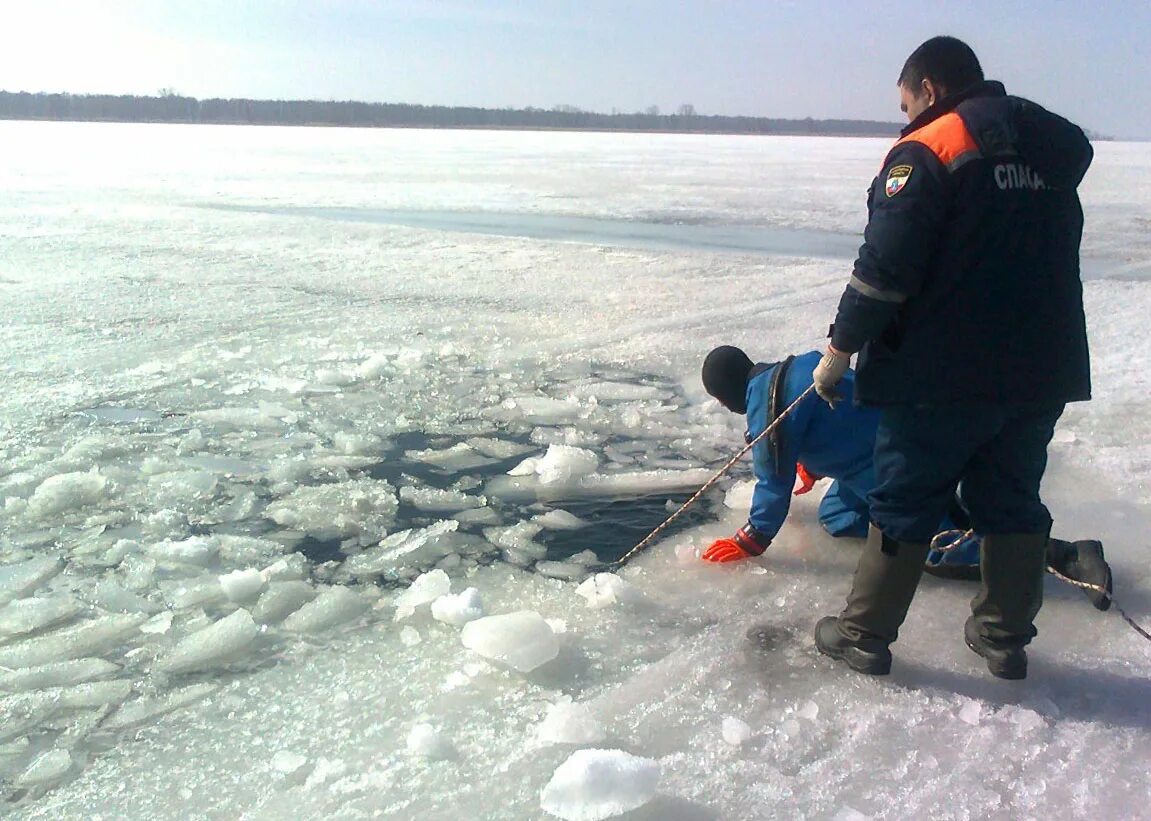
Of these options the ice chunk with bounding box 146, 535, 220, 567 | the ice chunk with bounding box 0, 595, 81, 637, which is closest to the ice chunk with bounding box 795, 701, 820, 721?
the ice chunk with bounding box 146, 535, 220, 567

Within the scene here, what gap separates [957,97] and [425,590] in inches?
71.3

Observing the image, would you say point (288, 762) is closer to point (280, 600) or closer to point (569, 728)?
point (569, 728)

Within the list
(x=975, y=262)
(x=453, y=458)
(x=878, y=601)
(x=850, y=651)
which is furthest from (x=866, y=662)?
(x=453, y=458)

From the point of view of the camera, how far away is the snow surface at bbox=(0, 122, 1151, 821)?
1966 millimetres

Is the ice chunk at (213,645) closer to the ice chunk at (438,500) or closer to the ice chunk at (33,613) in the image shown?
the ice chunk at (33,613)

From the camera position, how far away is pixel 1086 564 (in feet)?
8.87

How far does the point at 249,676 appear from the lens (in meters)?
2.33

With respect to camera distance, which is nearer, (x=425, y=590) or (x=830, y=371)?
(x=830, y=371)

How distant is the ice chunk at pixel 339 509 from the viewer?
317 cm

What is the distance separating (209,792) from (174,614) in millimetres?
799

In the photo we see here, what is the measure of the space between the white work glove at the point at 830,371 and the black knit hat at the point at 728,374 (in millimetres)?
781

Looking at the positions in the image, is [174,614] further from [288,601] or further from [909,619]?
[909,619]

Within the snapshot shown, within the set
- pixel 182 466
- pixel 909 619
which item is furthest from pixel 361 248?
pixel 909 619

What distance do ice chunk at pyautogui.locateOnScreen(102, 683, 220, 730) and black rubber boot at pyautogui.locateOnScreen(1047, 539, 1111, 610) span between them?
230 cm
